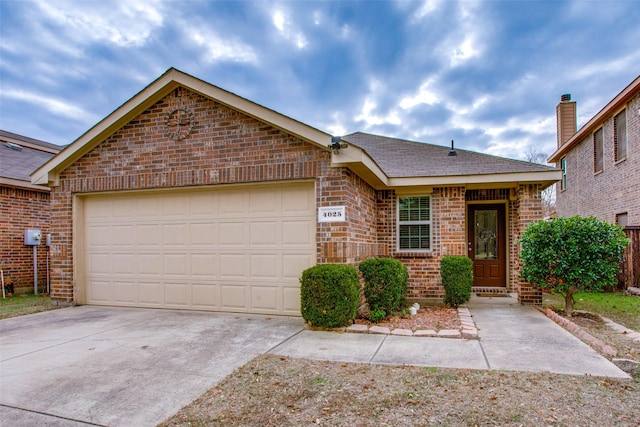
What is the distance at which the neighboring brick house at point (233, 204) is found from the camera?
6.58 meters

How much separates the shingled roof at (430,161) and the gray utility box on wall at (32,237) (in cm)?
881

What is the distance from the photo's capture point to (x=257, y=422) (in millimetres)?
2941

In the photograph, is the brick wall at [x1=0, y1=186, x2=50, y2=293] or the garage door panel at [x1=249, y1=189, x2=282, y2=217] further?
the brick wall at [x1=0, y1=186, x2=50, y2=293]

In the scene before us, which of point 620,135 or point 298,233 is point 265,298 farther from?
point 620,135

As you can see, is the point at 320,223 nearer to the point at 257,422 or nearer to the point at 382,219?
the point at 382,219

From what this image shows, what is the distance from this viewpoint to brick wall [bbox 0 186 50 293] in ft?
32.9

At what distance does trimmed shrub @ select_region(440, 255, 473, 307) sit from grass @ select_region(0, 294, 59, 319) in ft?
26.5

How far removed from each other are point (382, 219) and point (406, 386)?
5442mm

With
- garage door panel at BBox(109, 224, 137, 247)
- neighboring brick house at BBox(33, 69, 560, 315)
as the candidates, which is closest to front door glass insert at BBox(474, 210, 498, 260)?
neighboring brick house at BBox(33, 69, 560, 315)

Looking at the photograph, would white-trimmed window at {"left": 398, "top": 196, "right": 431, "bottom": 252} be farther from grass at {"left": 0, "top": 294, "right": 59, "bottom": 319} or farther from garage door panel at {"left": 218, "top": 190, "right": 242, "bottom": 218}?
grass at {"left": 0, "top": 294, "right": 59, "bottom": 319}

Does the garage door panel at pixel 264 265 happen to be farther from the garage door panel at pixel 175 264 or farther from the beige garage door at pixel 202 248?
the garage door panel at pixel 175 264

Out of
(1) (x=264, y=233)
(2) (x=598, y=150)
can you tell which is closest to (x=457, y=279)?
(1) (x=264, y=233)

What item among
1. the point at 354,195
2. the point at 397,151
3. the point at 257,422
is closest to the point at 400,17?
the point at 397,151

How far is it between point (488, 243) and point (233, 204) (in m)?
6.36
